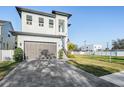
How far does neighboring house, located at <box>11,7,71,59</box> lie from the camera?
18.0 meters

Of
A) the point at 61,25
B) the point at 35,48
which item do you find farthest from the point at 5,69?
the point at 61,25

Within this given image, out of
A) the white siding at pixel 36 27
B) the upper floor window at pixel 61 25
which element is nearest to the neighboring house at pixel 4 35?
the white siding at pixel 36 27

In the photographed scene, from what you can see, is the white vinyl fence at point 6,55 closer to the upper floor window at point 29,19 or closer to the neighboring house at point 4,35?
the upper floor window at point 29,19

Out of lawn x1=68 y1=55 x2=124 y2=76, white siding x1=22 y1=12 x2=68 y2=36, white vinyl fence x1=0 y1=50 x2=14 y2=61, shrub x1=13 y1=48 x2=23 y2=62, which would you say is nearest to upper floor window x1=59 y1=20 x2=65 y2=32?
white siding x1=22 y1=12 x2=68 y2=36

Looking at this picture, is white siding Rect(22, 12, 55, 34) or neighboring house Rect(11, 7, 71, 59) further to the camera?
white siding Rect(22, 12, 55, 34)

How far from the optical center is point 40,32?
19875mm

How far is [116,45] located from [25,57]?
75224mm

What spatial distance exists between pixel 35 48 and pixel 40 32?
260cm

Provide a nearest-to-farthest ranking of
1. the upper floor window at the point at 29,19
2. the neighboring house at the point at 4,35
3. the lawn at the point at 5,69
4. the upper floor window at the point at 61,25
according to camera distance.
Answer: the lawn at the point at 5,69 → the upper floor window at the point at 29,19 → the upper floor window at the point at 61,25 → the neighboring house at the point at 4,35

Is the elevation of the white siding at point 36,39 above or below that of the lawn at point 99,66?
above

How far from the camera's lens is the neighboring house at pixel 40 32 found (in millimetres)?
18031

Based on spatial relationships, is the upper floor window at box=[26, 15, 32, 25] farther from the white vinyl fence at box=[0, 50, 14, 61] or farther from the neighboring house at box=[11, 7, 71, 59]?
the white vinyl fence at box=[0, 50, 14, 61]

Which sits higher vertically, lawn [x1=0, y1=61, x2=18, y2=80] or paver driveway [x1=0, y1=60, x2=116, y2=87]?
lawn [x1=0, y1=61, x2=18, y2=80]
